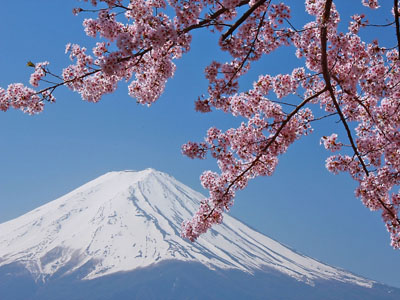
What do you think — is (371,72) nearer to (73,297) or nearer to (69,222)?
(73,297)

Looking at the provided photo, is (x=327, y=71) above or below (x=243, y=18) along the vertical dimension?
above

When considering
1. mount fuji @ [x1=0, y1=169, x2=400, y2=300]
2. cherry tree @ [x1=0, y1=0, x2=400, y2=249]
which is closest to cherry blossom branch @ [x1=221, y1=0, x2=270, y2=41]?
cherry tree @ [x1=0, y1=0, x2=400, y2=249]

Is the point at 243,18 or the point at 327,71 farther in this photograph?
the point at 327,71

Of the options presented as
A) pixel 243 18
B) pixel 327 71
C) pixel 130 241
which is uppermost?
pixel 130 241

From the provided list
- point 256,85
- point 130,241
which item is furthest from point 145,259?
point 256,85

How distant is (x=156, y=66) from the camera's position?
14.4 feet

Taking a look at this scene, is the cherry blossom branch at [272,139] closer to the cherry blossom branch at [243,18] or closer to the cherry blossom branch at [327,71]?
the cherry blossom branch at [327,71]

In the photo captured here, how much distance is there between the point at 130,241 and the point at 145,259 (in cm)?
722

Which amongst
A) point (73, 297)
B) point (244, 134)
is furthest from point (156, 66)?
point (73, 297)

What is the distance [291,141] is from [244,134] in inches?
24.0

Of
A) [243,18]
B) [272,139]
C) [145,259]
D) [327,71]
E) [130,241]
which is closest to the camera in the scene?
[243,18]

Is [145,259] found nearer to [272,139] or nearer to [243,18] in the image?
[272,139]

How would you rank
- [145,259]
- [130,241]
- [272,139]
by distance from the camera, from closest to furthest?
[272,139] → [145,259] → [130,241]

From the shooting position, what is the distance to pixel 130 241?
111m
